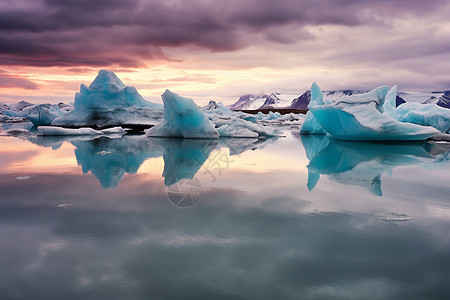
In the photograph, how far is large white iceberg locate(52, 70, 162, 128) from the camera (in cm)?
2150

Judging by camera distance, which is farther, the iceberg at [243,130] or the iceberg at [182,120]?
the iceberg at [243,130]

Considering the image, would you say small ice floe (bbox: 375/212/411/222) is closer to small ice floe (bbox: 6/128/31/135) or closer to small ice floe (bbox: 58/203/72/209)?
small ice floe (bbox: 58/203/72/209)

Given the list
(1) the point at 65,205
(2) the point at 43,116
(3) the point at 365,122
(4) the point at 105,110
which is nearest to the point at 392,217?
(1) the point at 65,205

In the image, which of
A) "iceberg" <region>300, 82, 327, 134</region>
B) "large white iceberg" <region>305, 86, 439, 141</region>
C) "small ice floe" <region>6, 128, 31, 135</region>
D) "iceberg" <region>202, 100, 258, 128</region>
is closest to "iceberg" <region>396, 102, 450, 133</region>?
"large white iceberg" <region>305, 86, 439, 141</region>

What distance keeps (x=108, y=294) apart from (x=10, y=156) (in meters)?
7.30

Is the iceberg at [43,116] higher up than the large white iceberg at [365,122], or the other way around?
the large white iceberg at [365,122]

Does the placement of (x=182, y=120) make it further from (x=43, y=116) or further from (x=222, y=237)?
(x=43, y=116)

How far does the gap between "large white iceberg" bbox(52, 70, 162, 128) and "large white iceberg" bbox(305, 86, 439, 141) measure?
12.7 metres

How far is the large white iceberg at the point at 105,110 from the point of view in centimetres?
2150

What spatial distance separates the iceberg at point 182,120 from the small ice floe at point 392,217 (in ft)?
30.6

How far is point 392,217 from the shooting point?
10.1 feet

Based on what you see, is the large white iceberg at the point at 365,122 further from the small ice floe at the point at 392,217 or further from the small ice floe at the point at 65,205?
the small ice floe at the point at 65,205

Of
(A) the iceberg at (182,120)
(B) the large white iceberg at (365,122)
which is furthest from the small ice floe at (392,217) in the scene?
(A) the iceberg at (182,120)

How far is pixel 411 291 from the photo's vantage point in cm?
182
